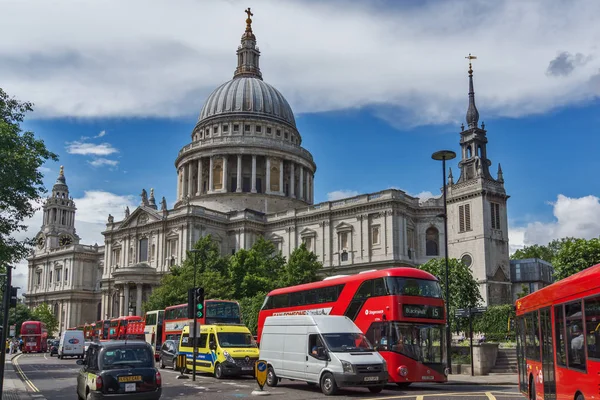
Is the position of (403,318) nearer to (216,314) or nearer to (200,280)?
(216,314)

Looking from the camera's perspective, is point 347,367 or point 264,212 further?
point 264,212

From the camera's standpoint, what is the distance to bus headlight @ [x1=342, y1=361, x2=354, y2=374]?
805 inches

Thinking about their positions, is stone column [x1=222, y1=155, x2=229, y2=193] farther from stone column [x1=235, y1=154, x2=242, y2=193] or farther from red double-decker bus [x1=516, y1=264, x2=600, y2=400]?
red double-decker bus [x1=516, y1=264, x2=600, y2=400]

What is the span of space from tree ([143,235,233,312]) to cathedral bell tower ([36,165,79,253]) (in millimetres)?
55486

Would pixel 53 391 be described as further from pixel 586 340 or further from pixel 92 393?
pixel 586 340

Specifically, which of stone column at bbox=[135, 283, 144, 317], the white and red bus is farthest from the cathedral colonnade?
the white and red bus

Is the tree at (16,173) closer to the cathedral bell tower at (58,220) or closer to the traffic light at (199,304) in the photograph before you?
the traffic light at (199,304)

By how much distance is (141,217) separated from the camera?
85.3 metres

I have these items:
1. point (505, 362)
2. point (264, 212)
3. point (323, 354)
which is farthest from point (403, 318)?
point (264, 212)

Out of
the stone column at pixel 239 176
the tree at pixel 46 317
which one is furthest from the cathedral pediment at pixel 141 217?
the tree at pixel 46 317

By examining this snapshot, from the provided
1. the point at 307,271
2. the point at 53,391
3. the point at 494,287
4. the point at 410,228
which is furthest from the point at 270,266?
the point at 53,391

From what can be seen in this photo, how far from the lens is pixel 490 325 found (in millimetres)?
46188

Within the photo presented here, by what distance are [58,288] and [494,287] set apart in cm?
7654

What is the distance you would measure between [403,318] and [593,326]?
12028mm
